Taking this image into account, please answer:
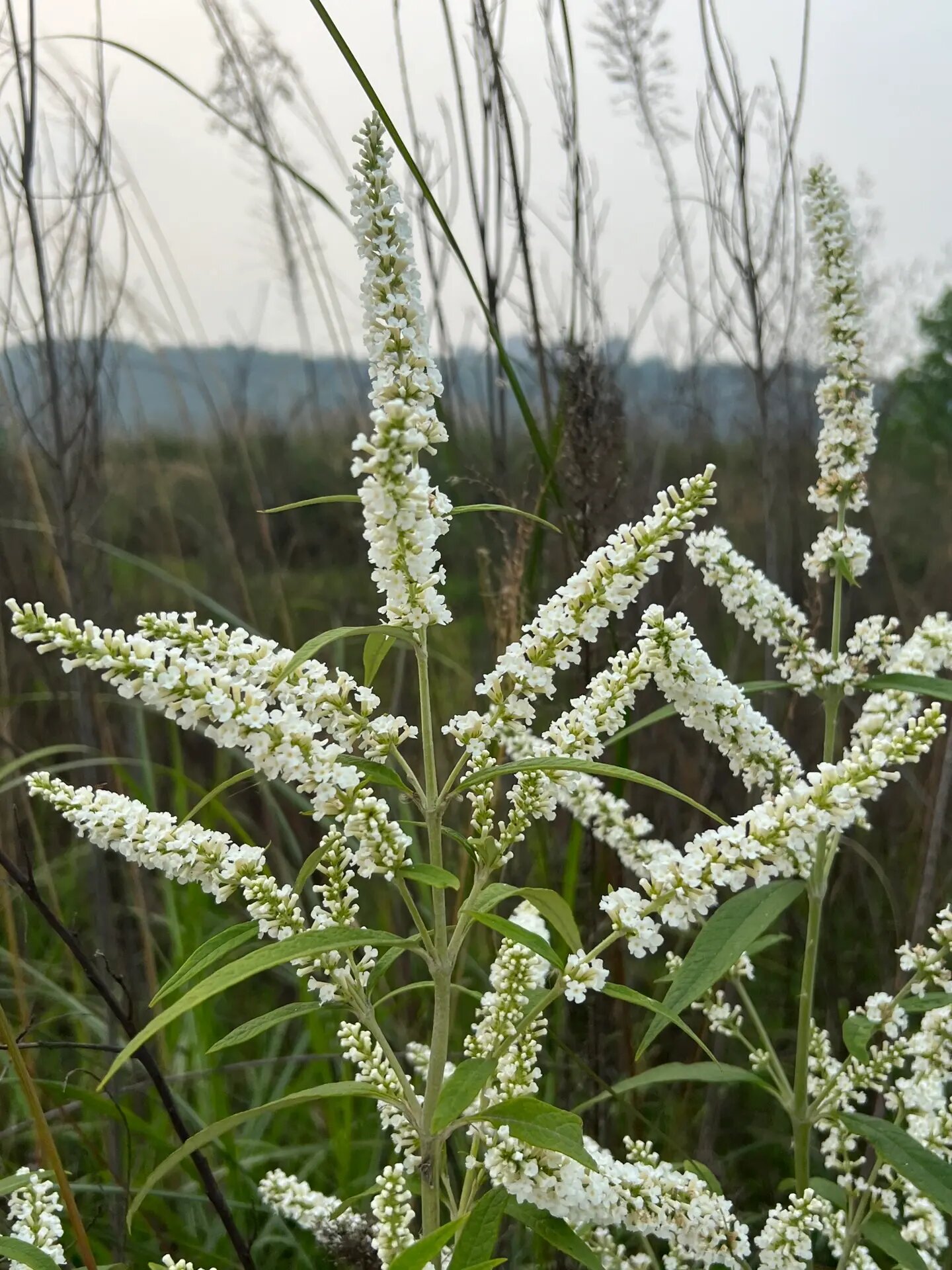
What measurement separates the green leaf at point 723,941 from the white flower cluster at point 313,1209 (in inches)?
25.0

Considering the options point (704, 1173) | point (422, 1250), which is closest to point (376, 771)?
point (422, 1250)

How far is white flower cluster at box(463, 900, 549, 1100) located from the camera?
1.39m

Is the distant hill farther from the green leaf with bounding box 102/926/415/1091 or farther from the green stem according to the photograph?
the green leaf with bounding box 102/926/415/1091

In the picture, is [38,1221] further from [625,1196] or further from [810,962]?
[810,962]

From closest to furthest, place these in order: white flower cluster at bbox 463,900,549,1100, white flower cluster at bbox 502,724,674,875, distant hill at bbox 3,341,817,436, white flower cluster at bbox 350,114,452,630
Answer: white flower cluster at bbox 350,114,452,630 → white flower cluster at bbox 463,900,549,1100 → white flower cluster at bbox 502,724,674,875 → distant hill at bbox 3,341,817,436

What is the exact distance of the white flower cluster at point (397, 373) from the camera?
3.15 ft

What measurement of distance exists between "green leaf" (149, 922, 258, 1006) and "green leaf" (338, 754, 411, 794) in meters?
0.21

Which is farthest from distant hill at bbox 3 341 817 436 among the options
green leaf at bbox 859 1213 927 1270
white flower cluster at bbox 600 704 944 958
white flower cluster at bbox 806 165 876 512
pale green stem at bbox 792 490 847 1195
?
green leaf at bbox 859 1213 927 1270

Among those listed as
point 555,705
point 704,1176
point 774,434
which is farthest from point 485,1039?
point 774,434

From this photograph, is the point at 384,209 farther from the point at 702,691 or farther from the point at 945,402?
the point at 945,402

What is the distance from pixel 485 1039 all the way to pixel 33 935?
2.44m

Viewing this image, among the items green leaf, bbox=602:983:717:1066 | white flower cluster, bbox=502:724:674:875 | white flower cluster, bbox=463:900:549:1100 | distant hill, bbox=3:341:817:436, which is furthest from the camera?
distant hill, bbox=3:341:817:436

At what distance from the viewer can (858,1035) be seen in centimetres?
155

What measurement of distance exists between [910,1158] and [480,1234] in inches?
28.6
